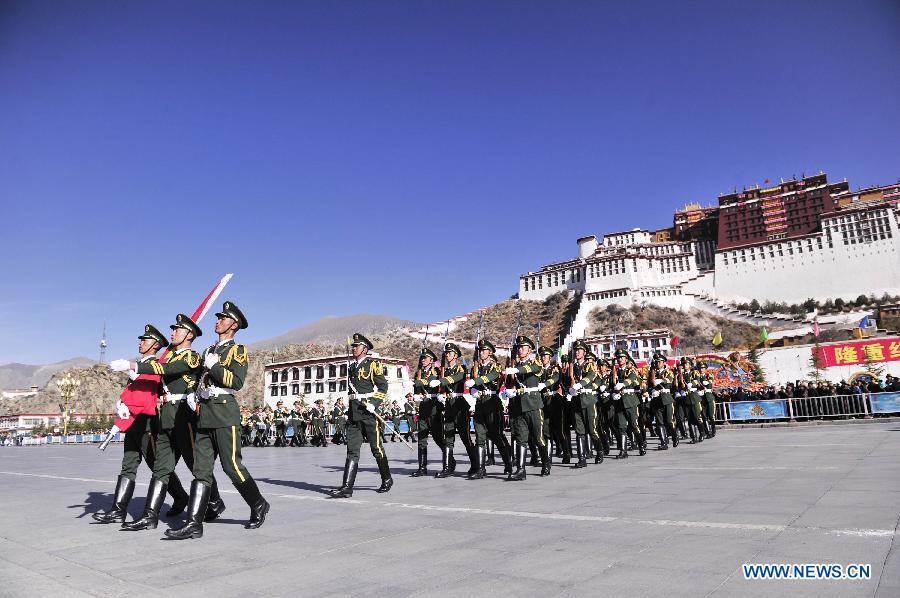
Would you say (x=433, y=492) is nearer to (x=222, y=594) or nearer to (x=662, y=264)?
(x=222, y=594)

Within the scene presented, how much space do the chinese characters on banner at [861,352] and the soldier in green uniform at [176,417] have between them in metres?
38.8

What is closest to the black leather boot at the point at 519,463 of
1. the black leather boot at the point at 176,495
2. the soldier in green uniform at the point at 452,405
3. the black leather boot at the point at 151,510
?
the soldier in green uniform at the point at 452,405

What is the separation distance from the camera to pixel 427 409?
38.4 ft

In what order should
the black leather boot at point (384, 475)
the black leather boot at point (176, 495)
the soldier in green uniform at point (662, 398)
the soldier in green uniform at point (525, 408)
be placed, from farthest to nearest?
the soldier in green uniform at point (662, 398) → the soldier in green uniform at point (525, 408) → the black leather boot at point (384, 475) → the black leather boot at point (176, 495)

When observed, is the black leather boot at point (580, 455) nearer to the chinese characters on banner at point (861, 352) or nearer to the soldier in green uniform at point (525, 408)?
the soldier in green uniform at point (525, 408)

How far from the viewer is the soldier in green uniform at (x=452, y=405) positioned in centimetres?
1135

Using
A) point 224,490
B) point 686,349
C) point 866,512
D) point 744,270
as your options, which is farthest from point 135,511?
point 744,270

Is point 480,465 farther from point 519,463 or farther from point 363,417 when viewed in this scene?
point 363,417

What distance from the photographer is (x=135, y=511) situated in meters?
8.16

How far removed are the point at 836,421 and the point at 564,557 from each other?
23.9m

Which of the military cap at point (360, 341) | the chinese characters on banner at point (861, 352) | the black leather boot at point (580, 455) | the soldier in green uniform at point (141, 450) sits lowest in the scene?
the black leather boot at point (580, 455)

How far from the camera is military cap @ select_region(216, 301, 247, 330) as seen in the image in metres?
6.88

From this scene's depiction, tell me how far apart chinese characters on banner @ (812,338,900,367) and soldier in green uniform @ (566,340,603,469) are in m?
30.6

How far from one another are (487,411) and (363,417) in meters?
2.95
